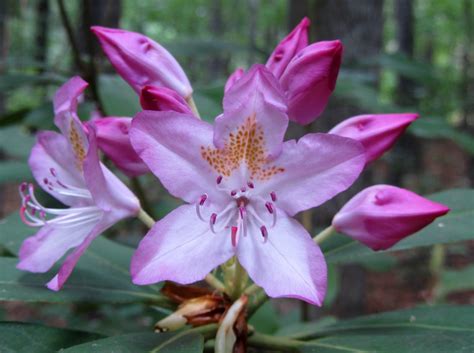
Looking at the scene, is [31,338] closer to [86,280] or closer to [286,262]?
[86,280]

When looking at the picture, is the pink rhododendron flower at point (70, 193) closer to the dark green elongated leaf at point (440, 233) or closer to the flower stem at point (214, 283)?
the flower stem at point (214, 283)

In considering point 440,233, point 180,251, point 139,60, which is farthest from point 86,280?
point 440,233

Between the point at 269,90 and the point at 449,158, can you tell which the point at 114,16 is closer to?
the point at 269,90

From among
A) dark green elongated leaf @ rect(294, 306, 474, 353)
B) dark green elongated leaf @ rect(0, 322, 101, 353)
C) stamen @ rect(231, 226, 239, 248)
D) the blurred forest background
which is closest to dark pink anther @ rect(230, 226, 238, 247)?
stamen @ rect(231, 226, 239, 248)

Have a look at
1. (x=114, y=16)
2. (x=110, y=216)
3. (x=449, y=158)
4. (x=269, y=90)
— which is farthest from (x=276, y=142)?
(x=449, y=158)

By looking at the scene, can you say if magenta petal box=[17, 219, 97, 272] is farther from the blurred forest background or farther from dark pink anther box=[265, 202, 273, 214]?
the blurred forest background

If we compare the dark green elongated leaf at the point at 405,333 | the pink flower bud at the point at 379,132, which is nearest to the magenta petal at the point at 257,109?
the pink flower bud at the point at 379,132

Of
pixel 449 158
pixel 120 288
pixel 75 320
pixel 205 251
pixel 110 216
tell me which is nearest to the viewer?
pixel 205 251
